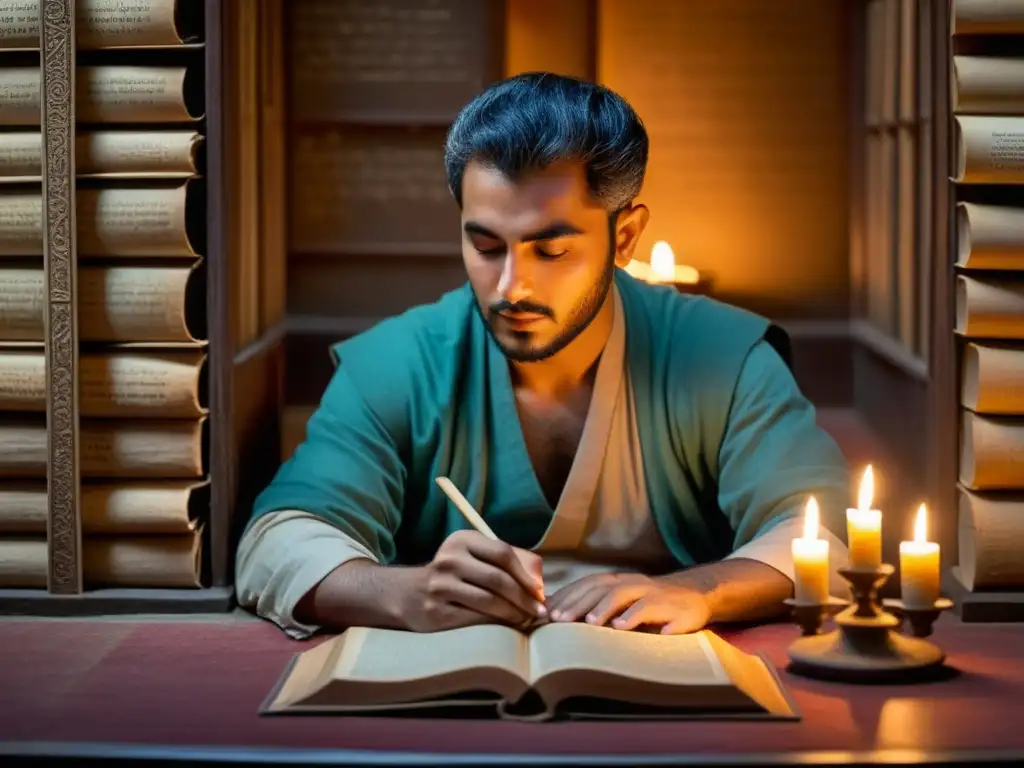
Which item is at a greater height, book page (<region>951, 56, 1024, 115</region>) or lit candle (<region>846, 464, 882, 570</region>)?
book page (<region>951, 56, 1024, 115</region>)

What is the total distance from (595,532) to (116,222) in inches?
46.6

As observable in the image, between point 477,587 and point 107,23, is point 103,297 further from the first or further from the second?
point 477,587

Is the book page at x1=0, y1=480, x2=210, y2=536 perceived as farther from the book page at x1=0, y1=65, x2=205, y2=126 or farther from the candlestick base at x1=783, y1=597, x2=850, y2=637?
the candlestick base at x1=783, y1=597, x2=850, y2=637

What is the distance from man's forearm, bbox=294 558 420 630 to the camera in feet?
9.79

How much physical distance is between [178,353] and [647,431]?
99 cm

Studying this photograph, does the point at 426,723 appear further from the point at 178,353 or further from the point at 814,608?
the point at 178,353

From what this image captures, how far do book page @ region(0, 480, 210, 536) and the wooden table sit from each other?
506 millimetres

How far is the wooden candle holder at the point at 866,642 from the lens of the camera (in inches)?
106

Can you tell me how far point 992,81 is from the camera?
3.36 meters

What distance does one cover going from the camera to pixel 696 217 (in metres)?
6.56

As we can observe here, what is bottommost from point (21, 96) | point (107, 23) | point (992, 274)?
point (992, 274)

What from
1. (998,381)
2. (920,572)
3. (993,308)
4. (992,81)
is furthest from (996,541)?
(992,81)

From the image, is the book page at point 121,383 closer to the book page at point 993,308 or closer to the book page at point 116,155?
the book page at point 116,155

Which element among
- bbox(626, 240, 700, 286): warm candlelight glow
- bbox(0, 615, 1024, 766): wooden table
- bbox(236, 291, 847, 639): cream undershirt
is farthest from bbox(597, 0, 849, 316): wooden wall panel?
bbox(0, 615, 1024, 766): wooden table
